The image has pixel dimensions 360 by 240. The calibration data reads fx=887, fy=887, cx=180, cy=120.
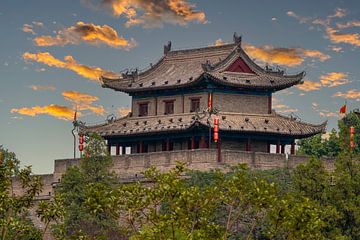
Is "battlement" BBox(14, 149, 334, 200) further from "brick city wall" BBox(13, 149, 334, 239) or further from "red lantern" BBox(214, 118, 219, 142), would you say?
"red lantern" BBox(214, 118, 219, 142)

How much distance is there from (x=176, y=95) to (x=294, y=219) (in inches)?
1513

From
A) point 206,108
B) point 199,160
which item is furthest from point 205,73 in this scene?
point 199,160

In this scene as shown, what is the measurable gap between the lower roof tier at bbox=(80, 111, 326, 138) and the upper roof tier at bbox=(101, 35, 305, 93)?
212 centimetres

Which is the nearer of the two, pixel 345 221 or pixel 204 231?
pixel 204 231

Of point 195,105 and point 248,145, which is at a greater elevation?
point 195,105

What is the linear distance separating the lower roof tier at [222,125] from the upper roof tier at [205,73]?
2.12m

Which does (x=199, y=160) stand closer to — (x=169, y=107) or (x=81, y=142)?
(x=169, y=107)

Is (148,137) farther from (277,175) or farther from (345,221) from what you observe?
(345,221)

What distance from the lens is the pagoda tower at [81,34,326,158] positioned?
194 ft

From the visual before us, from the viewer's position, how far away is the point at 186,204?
24641 millimetres

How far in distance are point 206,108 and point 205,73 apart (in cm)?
272

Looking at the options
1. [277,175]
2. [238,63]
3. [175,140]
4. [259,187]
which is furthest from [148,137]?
[259,187]

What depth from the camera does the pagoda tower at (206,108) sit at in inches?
2330

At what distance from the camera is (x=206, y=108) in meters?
60.2
